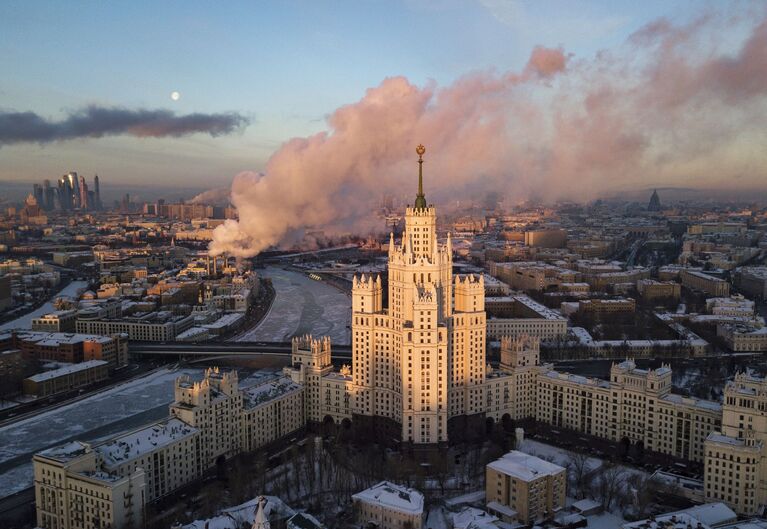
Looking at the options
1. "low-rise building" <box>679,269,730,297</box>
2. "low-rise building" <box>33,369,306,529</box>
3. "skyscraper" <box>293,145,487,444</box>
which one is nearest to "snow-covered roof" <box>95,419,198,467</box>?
"low-rise building" <box>33,369,306,529</box>

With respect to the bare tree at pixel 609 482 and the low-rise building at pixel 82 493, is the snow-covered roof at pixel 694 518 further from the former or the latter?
the low-rise building at pixel 82 493

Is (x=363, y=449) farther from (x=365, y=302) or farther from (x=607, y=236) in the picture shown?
(x=607, y=236)

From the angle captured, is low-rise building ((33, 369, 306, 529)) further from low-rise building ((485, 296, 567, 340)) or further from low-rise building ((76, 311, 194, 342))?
low-rise building ((485, 296, 567, 340))

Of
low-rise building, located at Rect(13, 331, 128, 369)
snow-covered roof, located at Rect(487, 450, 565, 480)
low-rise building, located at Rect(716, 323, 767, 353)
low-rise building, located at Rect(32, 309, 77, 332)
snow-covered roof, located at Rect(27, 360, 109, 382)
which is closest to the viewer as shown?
snow-covered roof, located at Rect(487, 450, 565, 480)

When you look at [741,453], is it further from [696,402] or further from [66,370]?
[66,370]

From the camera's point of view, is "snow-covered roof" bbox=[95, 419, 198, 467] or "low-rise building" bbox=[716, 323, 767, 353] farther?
"low-rise building" bbox=[716, 323, 767, 353]

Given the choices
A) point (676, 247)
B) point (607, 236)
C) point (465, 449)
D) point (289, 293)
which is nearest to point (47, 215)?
point (289, 293)

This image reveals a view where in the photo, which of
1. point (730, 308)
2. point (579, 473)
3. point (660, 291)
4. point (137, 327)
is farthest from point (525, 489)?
point (660, 291)
